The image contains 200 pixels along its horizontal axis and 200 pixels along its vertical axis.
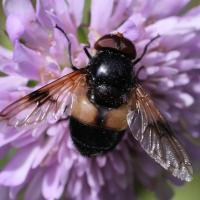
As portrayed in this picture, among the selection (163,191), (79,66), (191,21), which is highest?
(79,66)

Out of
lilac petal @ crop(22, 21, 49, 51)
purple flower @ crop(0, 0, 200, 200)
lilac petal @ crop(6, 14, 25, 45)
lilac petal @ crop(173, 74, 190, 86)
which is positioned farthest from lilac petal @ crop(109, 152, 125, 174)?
lilac petal @ crop(6, 14, 25, 45)

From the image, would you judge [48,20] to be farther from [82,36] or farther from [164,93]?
[164,93]

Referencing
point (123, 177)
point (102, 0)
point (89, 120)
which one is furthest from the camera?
point (123, 177)

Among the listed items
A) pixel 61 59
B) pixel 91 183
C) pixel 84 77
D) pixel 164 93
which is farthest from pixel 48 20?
pixel 91 183

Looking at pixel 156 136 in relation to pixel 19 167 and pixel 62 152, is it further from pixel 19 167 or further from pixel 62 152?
pixel 19 167

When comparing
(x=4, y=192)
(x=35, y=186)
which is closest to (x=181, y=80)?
(x=35, y=186)

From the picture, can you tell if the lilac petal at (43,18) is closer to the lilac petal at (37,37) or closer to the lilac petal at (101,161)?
the lilac petal at (37,37)
